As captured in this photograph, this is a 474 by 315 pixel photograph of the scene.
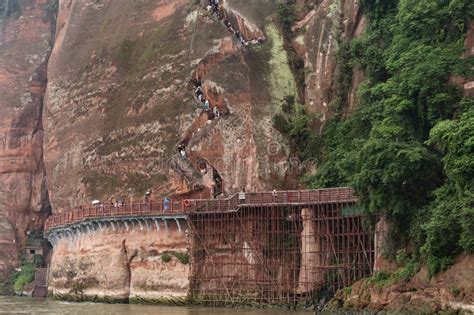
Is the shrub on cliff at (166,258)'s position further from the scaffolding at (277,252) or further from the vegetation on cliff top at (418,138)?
the vegetation on cliff top at (418,138)

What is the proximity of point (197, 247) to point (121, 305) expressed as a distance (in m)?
5.49

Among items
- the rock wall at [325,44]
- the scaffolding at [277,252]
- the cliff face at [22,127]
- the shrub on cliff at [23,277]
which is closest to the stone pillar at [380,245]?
the scaffolding at [277,252]

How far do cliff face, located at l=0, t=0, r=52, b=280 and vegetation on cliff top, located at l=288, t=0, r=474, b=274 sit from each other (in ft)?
123

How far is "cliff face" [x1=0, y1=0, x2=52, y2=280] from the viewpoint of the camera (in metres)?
73.4

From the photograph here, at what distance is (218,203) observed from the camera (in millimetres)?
44281

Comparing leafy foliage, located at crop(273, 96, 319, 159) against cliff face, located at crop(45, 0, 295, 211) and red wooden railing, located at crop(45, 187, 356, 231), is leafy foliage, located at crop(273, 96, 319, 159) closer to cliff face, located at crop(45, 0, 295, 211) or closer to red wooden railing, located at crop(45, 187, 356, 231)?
cliff face, located at crop(45, 0, 295, 211)

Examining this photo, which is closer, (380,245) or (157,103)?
A: (380,245)

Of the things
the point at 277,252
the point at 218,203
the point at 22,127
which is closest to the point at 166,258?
the point at 218,203

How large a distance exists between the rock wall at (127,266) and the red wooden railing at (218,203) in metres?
1.16

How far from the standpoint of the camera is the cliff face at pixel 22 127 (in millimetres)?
73438

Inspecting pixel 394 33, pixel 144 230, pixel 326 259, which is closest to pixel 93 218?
pixel 144 230

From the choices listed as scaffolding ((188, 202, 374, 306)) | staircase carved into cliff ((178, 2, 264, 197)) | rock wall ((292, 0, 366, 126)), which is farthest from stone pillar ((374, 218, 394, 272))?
staircase carved into cliff ((178, 2, 264, 197))

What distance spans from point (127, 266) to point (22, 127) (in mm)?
31737

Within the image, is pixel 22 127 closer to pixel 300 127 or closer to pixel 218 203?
pixel 300 127
